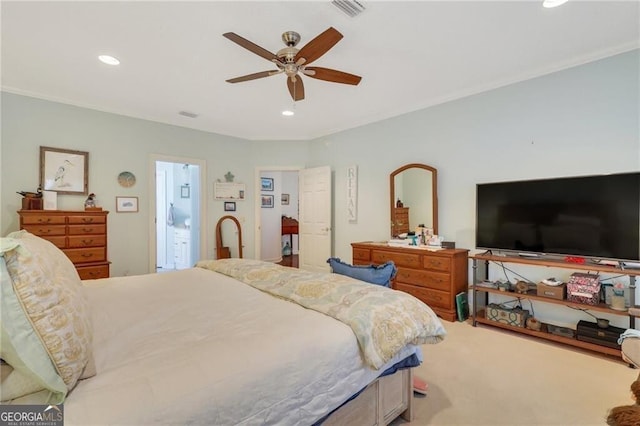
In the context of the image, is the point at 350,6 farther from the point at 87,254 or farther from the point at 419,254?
the point at 87,254

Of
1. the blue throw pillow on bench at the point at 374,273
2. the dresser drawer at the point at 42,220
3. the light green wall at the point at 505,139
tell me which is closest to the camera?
the blue throw pillow on bench at the point at 374,273

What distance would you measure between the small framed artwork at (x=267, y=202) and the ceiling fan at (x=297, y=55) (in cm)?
460

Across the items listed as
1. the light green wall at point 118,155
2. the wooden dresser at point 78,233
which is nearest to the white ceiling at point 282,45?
the light green wall at point 118,155

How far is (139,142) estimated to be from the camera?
436 cm

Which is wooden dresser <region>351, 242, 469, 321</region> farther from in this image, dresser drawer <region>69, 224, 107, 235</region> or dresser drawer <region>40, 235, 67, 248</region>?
dresser drawer <region>40, 235, 67, 248</region>

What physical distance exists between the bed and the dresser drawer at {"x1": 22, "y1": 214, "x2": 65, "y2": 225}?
78.4 inches

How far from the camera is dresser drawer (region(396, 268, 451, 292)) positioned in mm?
3346

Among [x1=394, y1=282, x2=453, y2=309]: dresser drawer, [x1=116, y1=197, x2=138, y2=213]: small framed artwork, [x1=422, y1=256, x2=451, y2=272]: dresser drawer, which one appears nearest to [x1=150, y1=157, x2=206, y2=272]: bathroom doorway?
[x1=116, y1=197, x2=138, y2=213]: small framed artwork

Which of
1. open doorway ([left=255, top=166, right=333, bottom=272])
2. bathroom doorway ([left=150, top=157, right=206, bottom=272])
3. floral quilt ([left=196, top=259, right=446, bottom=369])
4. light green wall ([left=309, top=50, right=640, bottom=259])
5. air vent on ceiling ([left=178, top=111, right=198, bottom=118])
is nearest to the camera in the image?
floral quilt ([left=196, top=259, right=446, bottom=369])

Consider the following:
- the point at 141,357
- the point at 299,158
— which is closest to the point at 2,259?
the point at 141,357

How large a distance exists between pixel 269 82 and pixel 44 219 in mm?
2911

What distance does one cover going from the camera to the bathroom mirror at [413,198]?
3852 mm

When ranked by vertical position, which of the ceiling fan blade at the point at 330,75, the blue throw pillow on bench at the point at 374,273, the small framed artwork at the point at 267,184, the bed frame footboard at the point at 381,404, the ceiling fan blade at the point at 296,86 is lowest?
the bed frame footboard at the point at 381,404

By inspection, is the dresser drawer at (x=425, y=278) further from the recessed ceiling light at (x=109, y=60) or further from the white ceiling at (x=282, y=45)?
the recessed ceiling light at (x=109, y=60)
